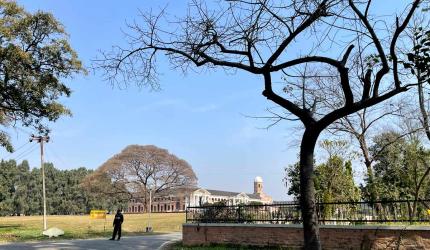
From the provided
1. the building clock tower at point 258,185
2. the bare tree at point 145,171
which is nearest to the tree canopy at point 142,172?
the bare tree at point 145,171

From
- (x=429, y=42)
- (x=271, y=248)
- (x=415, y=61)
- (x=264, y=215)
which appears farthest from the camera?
(x=264, y=215)

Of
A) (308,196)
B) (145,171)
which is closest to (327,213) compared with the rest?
(308,196)

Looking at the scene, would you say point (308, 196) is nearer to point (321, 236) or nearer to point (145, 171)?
point (321, 236)

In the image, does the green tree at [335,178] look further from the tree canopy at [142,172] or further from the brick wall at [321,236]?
the tree canopy at [142,172]

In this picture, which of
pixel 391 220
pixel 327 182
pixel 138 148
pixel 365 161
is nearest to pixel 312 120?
pixel 391 220

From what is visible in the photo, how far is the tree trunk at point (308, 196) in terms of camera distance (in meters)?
9.37

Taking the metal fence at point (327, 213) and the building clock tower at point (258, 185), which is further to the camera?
the building clock tower at point (258, 185)

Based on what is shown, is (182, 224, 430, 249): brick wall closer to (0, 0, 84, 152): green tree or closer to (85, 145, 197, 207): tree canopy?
(0, 0, 84, 152): green tree

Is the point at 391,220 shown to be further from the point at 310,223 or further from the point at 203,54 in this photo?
the point at 203,54

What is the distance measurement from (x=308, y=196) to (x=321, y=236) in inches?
287

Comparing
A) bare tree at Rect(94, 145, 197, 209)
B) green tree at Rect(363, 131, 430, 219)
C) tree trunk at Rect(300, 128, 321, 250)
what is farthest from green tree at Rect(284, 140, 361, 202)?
bare tree at Rect(94, 145, 197, 209)

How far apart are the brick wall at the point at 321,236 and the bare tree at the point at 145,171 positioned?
62.1 metres

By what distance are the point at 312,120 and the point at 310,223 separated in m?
2.03

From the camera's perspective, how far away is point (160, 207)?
5002 inches
